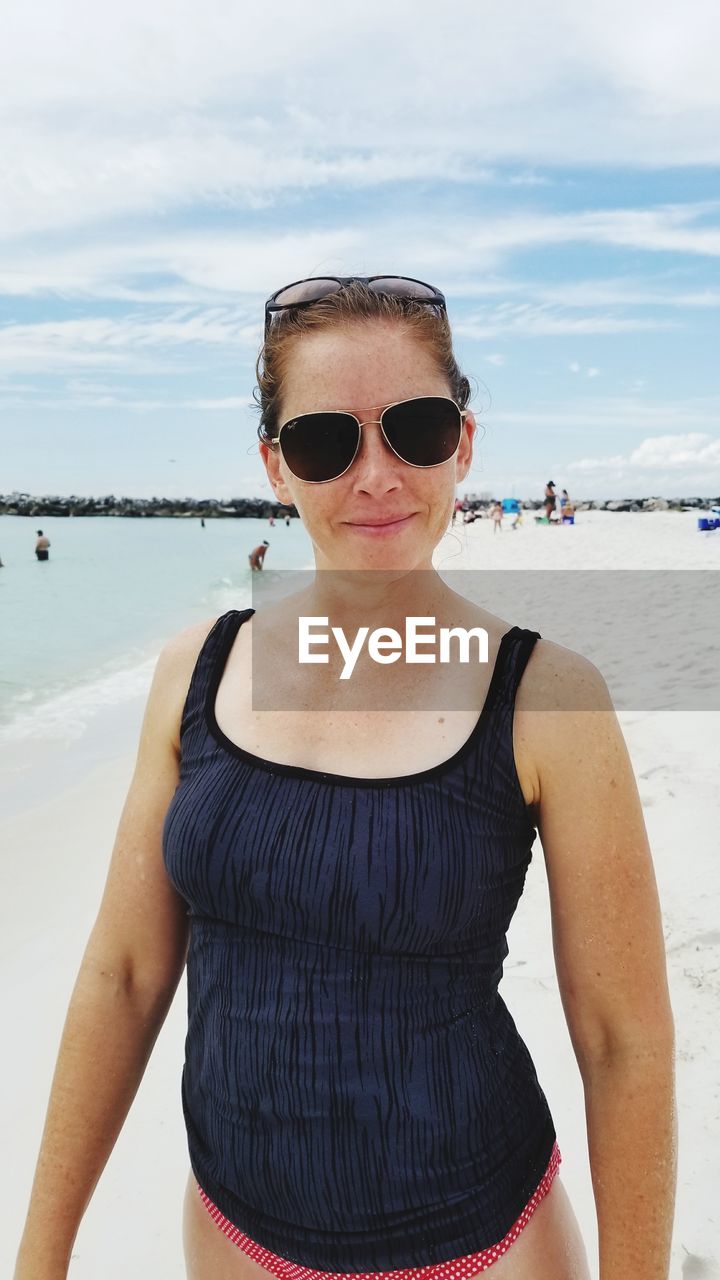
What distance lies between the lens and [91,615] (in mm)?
29125

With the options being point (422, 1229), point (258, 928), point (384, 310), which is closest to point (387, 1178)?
point (422, 1229)

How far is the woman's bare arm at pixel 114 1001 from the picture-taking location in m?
1.48

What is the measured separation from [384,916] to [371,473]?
0.66 metres

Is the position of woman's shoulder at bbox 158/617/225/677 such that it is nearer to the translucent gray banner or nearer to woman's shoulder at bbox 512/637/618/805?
the translucent gray banner

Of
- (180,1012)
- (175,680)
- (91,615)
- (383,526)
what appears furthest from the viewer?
(91,615)

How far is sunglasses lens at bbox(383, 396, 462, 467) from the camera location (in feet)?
4.60

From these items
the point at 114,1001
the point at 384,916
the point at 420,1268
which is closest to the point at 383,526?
the point at 384,916

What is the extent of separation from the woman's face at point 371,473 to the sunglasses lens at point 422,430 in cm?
1

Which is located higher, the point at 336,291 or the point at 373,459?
the point at 336,291

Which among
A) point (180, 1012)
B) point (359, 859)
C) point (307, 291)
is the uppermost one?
point (307, 291)

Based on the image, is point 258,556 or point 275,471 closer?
point 275,471

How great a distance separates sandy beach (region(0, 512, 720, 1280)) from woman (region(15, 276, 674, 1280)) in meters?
0.61

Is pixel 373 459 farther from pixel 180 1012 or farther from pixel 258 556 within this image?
pixel 258 556

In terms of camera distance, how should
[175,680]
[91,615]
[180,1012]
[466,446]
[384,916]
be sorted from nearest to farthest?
1. [384,916]
2. [175,680]
3. [466,446]
4. [180,1012]
5. [91,615]
